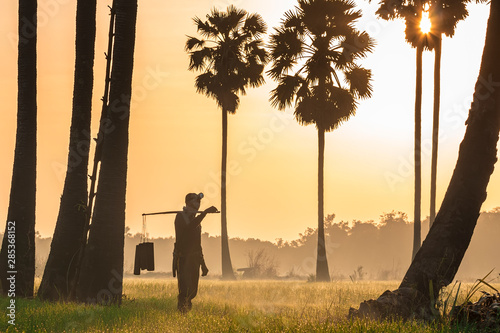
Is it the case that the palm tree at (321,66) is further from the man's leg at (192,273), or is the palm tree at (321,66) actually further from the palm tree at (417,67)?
the man's leg at (192,273)

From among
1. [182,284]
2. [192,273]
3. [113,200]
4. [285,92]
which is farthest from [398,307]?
[285,92]

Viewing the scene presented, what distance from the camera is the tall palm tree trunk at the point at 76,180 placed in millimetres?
16438

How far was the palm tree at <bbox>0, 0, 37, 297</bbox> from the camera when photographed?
1752cm

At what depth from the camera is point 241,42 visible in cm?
3962

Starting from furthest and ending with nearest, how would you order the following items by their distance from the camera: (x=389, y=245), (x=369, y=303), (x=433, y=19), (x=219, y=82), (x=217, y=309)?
(x=389, y=245) < (x=219, y=82) < (x=433, y=19) < (x=217, y=309) < (x=369, y=303)

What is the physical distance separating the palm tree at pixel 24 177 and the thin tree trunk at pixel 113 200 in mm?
2858

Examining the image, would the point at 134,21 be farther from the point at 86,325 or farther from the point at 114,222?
the point at 86,325

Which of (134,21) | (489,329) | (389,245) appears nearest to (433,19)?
(134,21)

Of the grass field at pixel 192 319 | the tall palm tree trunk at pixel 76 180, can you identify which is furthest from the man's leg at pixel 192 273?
the tall palm tree trunk at pixel 76 180

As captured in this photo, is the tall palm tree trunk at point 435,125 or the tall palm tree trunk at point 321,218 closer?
the tall palm tree trunk at point 435,125

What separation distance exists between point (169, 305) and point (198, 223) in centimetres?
294

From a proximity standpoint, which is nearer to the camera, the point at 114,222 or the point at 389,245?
the point at 114,222

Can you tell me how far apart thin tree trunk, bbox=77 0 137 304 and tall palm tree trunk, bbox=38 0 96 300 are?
1158 millimetres

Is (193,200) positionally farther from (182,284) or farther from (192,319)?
(192,319)
